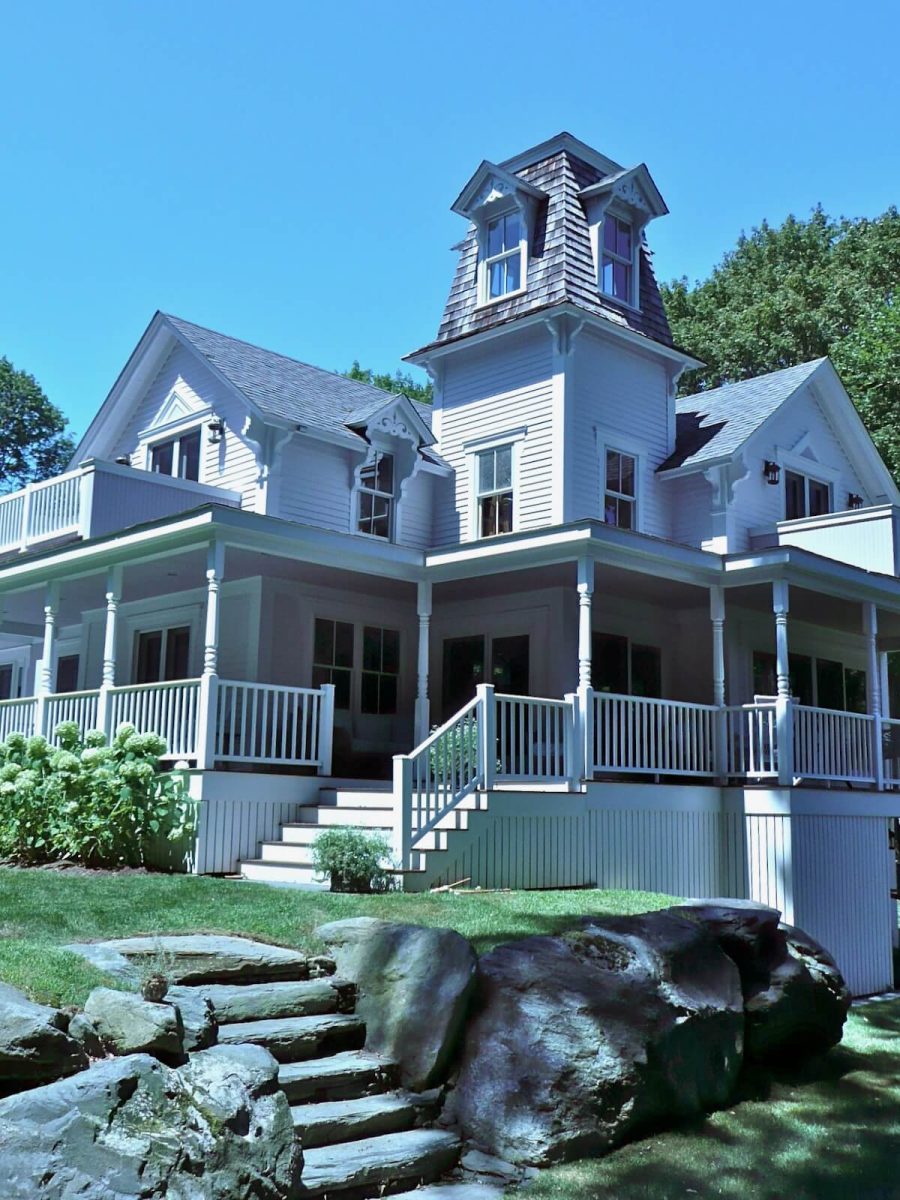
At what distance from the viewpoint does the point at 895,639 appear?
21.0 metres

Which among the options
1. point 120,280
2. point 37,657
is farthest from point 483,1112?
point 120,280

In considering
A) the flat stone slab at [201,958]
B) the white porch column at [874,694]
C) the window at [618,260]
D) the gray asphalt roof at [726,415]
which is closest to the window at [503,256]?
the window at [618,260]

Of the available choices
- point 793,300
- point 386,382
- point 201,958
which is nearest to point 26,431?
point 386,382

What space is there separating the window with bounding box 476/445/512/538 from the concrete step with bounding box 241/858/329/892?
274 inches

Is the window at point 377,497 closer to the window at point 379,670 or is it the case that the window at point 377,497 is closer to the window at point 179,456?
the window at point 379,670

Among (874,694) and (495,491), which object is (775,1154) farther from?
(495,491)

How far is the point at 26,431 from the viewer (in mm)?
51375

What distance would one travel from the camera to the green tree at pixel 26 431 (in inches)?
2010

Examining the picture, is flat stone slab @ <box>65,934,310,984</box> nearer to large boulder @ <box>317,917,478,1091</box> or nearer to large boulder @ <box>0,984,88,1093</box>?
large boulder @ <box>317,917,478,1091</box>

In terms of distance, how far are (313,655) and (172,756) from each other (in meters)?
3.96

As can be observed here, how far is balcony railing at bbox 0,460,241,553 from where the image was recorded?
54.2 feet

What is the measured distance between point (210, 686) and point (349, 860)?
10.6 ft

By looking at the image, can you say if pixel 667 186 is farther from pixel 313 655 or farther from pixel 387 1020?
pixel 387 1020

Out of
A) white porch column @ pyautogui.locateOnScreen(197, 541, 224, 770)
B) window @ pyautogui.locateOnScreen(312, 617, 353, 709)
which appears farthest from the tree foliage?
white porch column @ pyautogui.locateOnScreen(197, 541, 224, 770)
